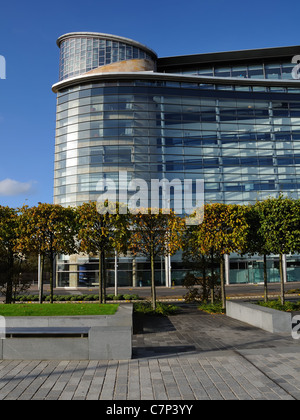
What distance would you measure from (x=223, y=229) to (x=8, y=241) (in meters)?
13.2

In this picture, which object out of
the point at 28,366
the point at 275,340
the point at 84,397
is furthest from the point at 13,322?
the point at 275,340

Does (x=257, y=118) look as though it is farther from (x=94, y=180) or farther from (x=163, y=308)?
(x=163, y=308)

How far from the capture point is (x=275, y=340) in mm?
11047

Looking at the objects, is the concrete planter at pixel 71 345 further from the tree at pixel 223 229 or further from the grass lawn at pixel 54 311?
the tree at pixel 223 229

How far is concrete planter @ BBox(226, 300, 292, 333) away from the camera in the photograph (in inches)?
485

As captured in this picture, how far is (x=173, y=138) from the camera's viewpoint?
4653cm

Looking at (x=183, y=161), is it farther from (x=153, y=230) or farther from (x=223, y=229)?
(x=153, y=230)

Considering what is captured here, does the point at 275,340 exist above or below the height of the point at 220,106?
below

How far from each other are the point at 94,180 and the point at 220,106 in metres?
20.8

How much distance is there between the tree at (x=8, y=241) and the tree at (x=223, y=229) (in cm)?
1122

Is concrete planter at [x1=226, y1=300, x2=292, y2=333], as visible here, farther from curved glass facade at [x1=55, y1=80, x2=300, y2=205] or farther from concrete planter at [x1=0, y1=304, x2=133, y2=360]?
curved glass facade at [x1=55, y1=80, x2=300, y2=205]

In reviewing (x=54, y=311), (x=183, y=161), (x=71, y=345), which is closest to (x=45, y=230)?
(x=54, y=311)

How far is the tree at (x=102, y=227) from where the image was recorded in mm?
18719

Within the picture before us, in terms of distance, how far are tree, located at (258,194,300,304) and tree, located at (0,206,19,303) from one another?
47.4ft
